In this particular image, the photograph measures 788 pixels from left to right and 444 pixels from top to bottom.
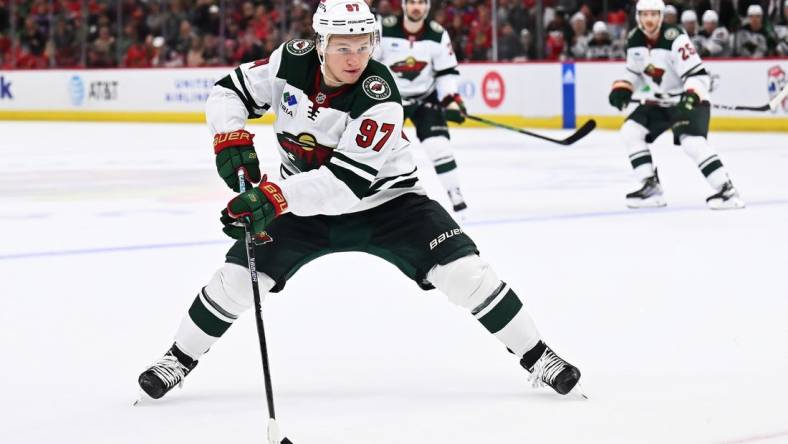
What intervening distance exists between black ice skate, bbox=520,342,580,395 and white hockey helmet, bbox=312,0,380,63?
0.81 m

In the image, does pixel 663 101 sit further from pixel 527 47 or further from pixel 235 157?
pixel 527 47

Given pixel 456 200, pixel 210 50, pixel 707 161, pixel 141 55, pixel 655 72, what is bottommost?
pixel 141 55

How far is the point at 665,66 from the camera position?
7.20 meters

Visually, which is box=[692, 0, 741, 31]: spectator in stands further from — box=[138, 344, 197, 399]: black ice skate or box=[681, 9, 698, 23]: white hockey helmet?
box=[138, 344, 197, 399]: black ice skate

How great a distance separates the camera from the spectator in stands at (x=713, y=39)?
12.3 metres

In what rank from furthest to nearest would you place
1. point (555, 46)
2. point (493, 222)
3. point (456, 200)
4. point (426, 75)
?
point (555, 46)
point (426, 75)
point (456, 200)
point (493, 222)

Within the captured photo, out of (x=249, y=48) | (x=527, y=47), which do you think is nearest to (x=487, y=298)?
(x=527, y=47)

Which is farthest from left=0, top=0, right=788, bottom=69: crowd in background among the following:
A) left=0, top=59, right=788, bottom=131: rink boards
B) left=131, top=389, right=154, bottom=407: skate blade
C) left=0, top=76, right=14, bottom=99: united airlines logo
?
left=131, top=389, right=154, bottom=407: skate blade

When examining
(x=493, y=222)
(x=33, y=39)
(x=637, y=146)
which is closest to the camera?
(x=493, y=222)

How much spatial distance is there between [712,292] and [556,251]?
3.86 ft

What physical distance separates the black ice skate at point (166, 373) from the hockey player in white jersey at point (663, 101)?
4506mm

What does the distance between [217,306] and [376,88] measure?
1.98 feet

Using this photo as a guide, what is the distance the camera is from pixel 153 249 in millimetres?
5730

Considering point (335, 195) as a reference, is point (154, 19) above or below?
below
